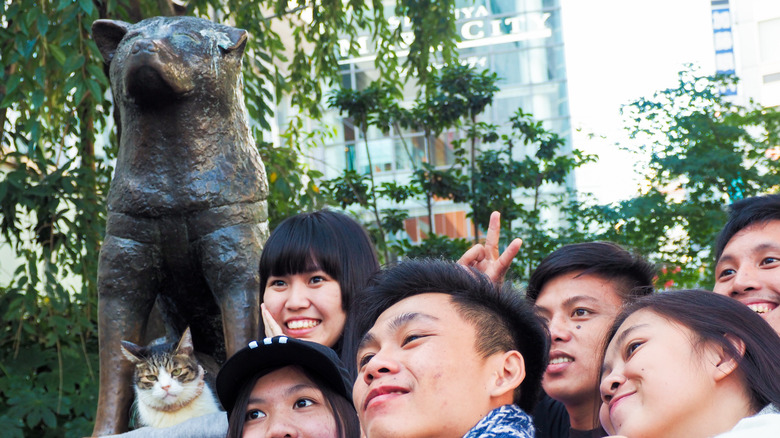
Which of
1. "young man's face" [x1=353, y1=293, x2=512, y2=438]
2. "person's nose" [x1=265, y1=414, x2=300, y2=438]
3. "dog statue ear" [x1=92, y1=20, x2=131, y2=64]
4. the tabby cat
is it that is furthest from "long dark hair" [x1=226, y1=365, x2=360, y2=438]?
"dog statue ear" [x1=92, y1=20, x2=131, y2=64]

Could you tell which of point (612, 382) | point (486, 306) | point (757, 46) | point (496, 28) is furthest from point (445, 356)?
point (757, 46)

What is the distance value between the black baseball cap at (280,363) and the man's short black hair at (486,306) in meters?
0.15

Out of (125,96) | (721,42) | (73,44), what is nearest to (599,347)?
(125,96)

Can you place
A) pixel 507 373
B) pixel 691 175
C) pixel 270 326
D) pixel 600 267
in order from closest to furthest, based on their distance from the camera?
pixel 507 373, pixel 270 326, pixel 600 267, pixel 691 175

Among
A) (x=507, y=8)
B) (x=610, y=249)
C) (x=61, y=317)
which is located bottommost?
(x=61, y=317)

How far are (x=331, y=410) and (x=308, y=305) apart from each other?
21.0 inches

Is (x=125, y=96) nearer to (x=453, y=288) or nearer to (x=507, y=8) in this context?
(x=453, y=288)

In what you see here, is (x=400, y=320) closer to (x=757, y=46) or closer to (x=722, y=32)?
(x=757, y=46)

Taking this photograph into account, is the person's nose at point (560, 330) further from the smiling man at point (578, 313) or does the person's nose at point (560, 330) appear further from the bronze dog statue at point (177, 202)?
the bronze dog statue at point (177, 202)

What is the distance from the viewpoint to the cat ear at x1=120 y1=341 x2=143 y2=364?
286 cm

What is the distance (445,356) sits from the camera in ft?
6.22

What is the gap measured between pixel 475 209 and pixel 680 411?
692 centimetres

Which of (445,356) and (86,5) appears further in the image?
(86,5)

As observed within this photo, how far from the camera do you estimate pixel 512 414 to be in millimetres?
1884
